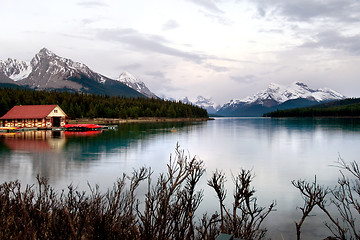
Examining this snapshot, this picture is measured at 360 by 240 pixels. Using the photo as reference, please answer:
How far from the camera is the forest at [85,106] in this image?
111 meters

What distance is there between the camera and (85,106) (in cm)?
13225

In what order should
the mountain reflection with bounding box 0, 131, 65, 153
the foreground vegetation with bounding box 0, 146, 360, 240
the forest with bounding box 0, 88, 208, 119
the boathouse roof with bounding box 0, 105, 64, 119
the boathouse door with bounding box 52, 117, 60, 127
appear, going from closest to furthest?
the foreground vegetation with bounding box 0, 146, 360, 240
the mountain reflection with bounding box 0, 131, 65, 153
the boathouse roof with bounding box 0, 105, 64, 119
the boathouse door with bounding box 52, 117, 60, 127
the forest with bounding box 0, 88, 208, 119

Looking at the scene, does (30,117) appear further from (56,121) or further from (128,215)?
(128,215)

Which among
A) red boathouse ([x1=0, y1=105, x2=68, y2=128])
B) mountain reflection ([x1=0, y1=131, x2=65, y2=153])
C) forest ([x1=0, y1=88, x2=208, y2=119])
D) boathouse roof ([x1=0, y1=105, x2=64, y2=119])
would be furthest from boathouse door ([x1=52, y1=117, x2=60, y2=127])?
mountain reflection ([x1=0, y1=131, x2=65, y2=153])

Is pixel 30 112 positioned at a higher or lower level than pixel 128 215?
higher

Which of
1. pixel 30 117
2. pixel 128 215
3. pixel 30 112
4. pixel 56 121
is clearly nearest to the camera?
pixel 128 215

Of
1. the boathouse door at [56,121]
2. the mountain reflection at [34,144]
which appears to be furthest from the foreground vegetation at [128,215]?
the boathouse door at [56,121]

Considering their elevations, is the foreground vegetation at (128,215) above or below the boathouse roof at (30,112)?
below

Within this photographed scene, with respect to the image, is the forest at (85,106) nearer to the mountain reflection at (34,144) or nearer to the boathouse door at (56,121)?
the boathouse door at (56,121)

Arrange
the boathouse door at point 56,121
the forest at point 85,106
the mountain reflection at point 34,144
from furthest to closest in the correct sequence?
1. the forest at point 85,106
2. the boathouse door at point 56,121
3. the mountain reflection at point 34,144

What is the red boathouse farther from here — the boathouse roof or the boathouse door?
the boathouse door

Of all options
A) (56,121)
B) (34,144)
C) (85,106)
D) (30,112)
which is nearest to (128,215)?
(34,144)

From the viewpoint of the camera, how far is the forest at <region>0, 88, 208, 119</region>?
11081 cm

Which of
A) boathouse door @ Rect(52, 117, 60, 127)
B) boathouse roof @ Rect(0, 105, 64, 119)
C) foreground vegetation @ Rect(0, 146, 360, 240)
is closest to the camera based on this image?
foreground vegetation @ Rect(0, 146, 360, 240)
